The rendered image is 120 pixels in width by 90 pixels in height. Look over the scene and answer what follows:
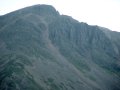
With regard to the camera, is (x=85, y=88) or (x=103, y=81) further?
(x=103, y=81)

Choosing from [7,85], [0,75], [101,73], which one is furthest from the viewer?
[101,73]

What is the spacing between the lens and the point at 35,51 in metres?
191

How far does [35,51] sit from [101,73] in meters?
66.4

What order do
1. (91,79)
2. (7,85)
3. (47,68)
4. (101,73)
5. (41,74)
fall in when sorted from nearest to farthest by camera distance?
(7,85) → (41,74) → (47,68) → (91,79) → (101,73)

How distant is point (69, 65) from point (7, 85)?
240ft

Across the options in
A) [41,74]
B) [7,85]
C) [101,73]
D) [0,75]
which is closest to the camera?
[7,85]

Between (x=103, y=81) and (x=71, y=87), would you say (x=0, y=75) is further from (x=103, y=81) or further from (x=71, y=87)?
(x=103, y=81)

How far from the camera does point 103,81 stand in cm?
18388

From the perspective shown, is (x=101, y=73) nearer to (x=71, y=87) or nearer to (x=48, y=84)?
(x=71, y=87)

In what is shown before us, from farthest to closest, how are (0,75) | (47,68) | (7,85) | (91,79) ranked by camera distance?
(91,79) < (47,68) < (0,75) < (7,85)

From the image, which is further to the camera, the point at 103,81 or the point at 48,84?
the point at 103,81

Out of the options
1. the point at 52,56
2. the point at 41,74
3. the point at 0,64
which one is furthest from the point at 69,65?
the point at 0,64

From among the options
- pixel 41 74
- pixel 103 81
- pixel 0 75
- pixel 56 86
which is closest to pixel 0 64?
pixel 0 75

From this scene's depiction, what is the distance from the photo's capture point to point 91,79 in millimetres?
181250
